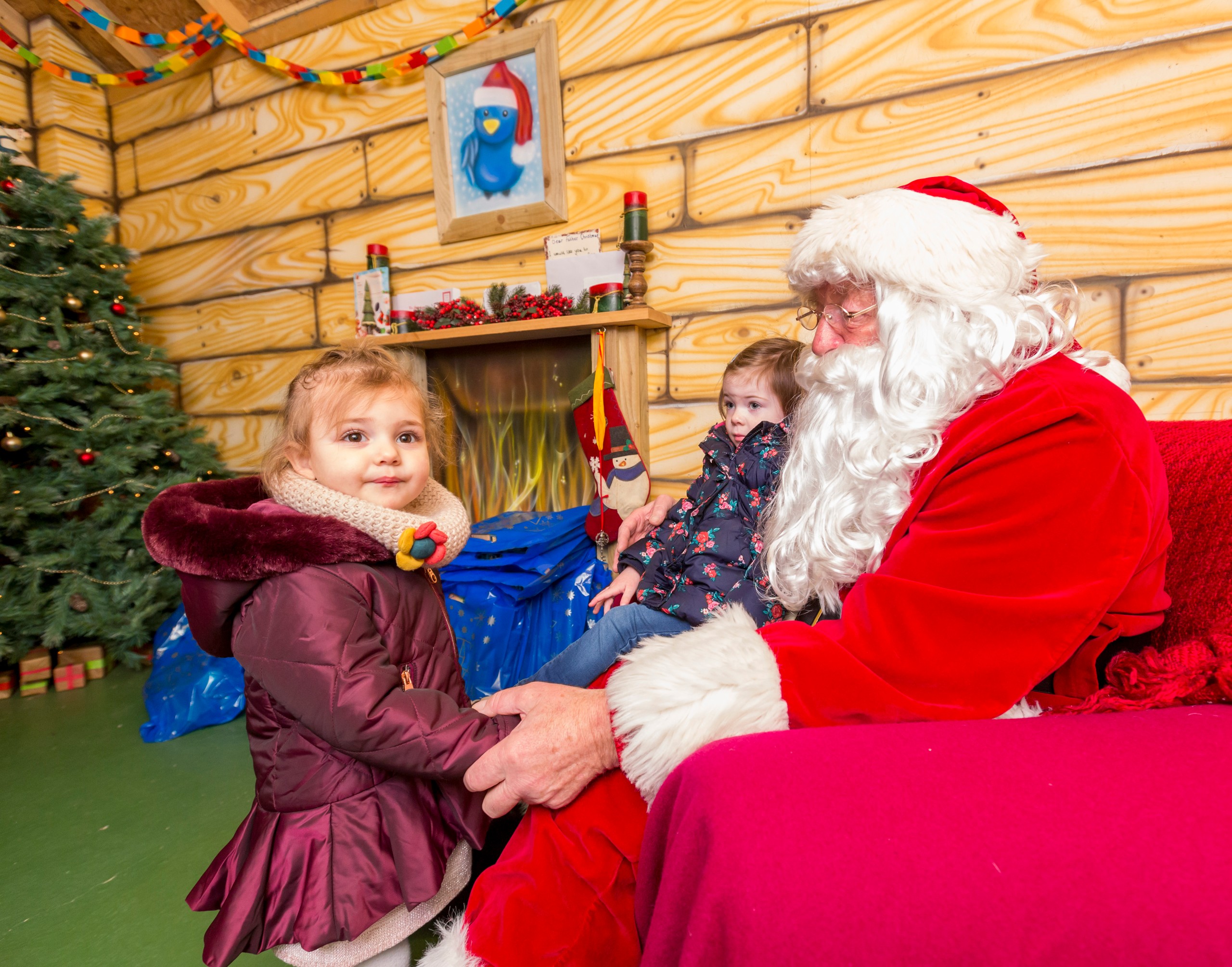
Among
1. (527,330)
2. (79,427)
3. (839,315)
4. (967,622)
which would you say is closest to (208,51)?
(79,427)

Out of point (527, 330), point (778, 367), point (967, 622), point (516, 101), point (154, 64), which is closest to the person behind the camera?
point (967, 622)

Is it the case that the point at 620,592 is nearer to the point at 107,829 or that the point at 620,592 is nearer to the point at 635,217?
the point at 635,217

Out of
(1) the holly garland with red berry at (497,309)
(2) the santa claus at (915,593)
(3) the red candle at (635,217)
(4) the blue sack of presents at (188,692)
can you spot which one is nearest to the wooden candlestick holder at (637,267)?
(3) the red candle at (635,217)

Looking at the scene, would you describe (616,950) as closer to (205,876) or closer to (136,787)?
(205,876)

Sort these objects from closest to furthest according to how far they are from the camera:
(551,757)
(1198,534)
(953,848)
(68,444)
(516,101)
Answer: (953,848) < (551,757) < (1198,534) < (516,101) < (68,444)

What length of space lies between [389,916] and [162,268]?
375cm

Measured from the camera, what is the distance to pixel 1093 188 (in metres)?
1.94

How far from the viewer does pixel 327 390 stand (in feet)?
3.98

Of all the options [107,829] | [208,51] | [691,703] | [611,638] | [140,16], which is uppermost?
[140,16]

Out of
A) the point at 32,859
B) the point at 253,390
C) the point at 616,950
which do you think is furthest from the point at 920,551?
the point at 253,390

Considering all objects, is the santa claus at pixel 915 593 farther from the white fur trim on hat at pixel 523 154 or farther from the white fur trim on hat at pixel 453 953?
the white fur trim on hat at pixel 523 154

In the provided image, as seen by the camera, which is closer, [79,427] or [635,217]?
[635,217]

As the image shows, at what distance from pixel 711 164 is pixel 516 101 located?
867mm

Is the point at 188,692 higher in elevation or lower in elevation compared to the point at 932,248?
lower
